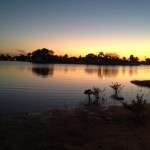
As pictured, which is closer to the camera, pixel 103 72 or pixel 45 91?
pixel 45 91

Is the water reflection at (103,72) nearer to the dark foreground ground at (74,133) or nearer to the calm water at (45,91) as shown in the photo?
the calm water at (45,91)

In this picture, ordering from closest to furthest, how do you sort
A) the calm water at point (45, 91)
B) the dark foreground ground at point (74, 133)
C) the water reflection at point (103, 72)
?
the dark foreground ground at point (74, 133) < the calm water at point (45, 91) < the water reflection at point (103, 72)

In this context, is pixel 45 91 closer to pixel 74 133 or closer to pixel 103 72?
pixel 74 133

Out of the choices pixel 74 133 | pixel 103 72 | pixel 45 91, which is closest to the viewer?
pixel 74 133

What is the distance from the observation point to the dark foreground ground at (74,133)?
10.4 meters

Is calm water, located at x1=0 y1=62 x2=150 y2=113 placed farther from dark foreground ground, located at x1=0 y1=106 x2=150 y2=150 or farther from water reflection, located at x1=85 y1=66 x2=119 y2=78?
water reflection, located at x1=85 y1=66 x2=119 y2=78

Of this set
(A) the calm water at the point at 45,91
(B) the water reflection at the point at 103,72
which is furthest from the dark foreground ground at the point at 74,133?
(B) the water reflection at the point at 103,72

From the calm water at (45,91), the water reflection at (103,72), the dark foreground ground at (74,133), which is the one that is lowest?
the water reflection at (103,72)

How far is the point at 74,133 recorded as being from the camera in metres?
12.2

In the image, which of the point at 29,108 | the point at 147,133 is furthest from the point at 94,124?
the point at 29,108

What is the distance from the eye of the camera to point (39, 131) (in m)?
12.5

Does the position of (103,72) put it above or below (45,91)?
below

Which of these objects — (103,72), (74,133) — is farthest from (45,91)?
(103,72)

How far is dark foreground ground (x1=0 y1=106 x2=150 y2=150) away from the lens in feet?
34.0
